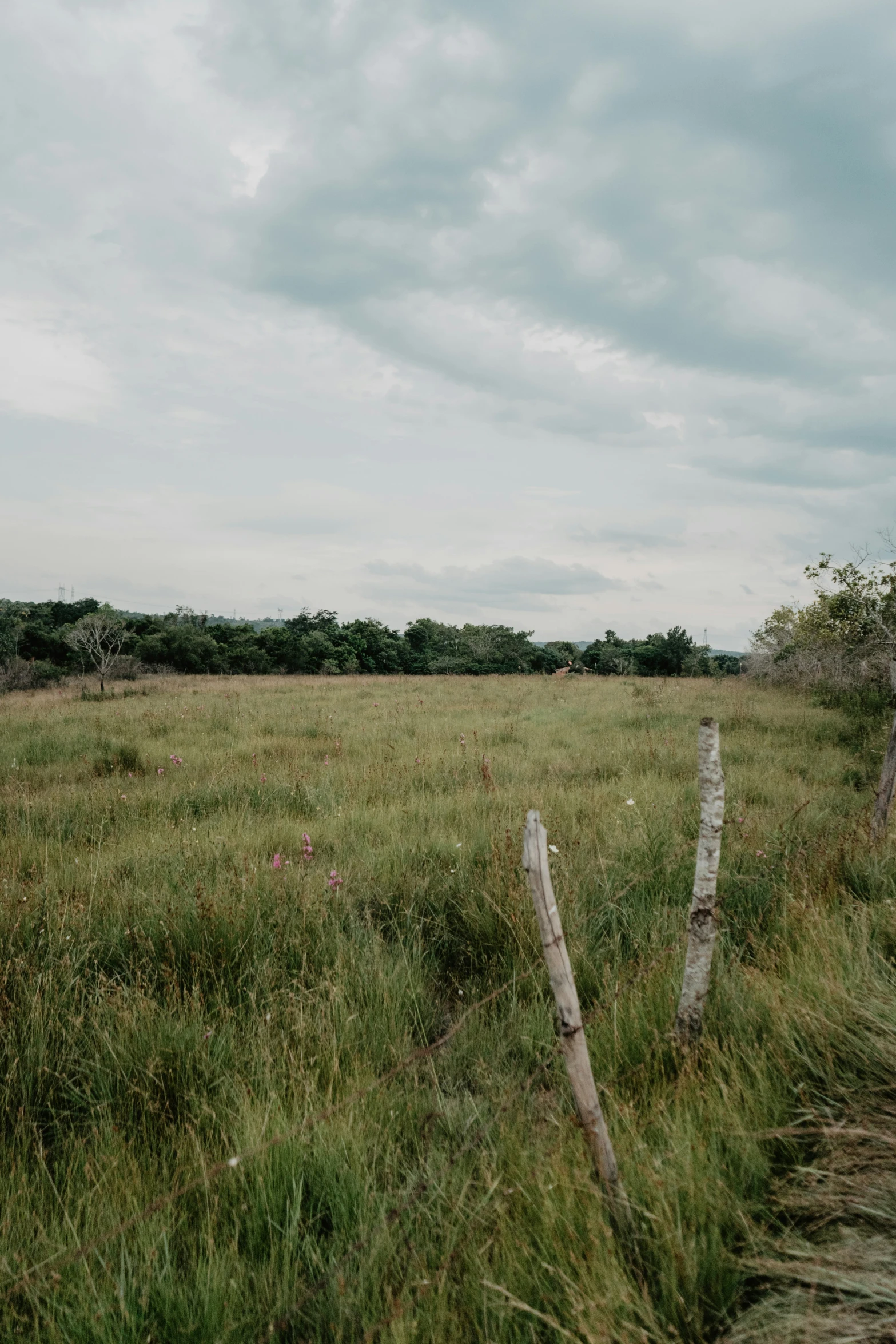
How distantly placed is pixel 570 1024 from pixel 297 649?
58532 mm

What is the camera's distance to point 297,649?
5844 cm

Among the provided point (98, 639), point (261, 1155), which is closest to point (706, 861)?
point (261, 1155)

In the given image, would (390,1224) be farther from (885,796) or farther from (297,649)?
(297,649)

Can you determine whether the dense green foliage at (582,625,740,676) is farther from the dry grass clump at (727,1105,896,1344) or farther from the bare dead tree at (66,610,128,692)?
the dry grass clump at (727,1105,896,1344)

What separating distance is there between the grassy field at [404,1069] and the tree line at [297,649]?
26.5 metres

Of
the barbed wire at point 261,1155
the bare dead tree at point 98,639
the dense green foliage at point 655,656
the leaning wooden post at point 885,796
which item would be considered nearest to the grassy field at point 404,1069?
the barbed wire at point 261,1155

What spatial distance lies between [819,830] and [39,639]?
191ft

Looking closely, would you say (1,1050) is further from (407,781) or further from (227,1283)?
(407,781)

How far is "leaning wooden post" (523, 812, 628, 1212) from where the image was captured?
1.70m

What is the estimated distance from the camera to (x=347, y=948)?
10.3 ft

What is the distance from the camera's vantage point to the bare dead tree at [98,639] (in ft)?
92.0

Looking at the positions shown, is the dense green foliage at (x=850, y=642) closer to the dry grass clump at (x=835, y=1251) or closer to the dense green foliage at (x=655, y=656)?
the dry grass clump at (x=835, y=1251)

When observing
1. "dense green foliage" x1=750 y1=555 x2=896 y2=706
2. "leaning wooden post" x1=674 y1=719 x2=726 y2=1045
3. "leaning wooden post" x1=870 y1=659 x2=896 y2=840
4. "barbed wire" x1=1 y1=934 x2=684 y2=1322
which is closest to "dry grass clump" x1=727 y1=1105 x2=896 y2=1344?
"leaning wooden post" x1=674 y1=719 x2=726 y2=1045

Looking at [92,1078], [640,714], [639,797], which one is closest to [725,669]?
[640,714]
